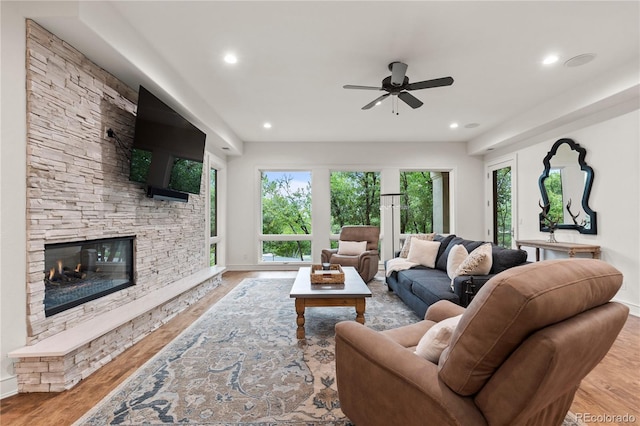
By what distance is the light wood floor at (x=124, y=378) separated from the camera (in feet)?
5.56

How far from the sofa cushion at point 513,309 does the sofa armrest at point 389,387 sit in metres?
0.06

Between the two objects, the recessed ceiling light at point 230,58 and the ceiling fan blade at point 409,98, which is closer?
the recessed ceiling light at point 230,58

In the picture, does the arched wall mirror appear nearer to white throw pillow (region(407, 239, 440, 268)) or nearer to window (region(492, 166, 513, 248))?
window (region(492, 166, 513, 248))

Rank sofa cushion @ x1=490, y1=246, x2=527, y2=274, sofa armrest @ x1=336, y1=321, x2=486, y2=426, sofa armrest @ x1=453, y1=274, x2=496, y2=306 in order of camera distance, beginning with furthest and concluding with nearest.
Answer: sofa cushion @ x1=490, y1=246, x2=527, y2=274 < sofa armrest @ x1=453, y1=274, x2=496, y2=306 < sofa armrest @ x1=336, y1=321, x2=486, y2=426

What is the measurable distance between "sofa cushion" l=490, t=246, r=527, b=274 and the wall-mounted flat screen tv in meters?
3.44

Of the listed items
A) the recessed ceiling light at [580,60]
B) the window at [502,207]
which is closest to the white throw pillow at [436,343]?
the recessed ceiling light at [580,60]

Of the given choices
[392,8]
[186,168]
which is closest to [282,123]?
[186,168]

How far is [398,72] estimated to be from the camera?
9.43 ft

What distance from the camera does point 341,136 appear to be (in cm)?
583

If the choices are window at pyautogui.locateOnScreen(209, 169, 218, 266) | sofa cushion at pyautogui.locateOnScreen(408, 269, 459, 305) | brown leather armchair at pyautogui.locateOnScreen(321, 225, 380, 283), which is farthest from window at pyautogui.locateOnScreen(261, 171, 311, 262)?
sofa cushion at pyautogui.locateOnScreen(408, 269, 459, 305)

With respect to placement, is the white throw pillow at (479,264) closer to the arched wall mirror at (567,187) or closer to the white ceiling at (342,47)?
the white ceiling at (342,47)

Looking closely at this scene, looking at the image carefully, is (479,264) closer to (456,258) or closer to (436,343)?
(456,258)

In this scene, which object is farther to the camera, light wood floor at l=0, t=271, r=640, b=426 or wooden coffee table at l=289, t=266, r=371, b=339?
wooden coffee table at l=289, t=266, r=371, b=339

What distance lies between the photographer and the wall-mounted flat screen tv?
2816 mm
